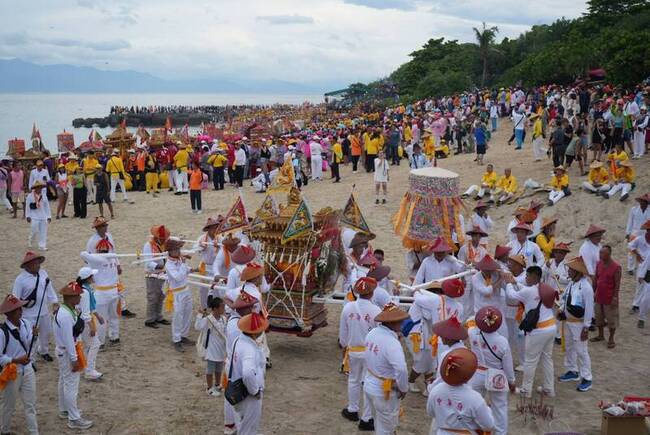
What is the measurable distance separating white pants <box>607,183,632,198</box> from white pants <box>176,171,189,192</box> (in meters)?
13.8

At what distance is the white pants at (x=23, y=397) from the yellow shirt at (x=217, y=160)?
15.9 metres

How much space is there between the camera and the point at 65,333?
7.09 meters

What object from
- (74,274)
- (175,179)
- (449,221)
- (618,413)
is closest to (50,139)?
(175,179)

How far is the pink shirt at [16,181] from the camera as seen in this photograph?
1969cm

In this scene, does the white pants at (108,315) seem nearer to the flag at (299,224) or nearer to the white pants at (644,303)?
the flag at (299,224)

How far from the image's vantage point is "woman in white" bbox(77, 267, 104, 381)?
8.06 metres

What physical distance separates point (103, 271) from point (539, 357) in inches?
252

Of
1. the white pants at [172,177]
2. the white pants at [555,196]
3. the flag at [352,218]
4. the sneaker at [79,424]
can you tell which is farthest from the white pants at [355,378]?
the white pants at [172,177]

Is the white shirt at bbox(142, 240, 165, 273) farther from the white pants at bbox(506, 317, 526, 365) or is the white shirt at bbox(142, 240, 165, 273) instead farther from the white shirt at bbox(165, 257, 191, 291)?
the white pants at bbox(506, 317, 526, 365)

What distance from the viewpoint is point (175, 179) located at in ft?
75.7

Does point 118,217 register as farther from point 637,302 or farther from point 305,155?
point 637,302

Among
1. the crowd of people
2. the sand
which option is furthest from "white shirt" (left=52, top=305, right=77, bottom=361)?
the sand

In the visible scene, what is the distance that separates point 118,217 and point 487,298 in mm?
13760

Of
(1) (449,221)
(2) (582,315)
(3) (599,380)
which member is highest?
(1) (449,221)
